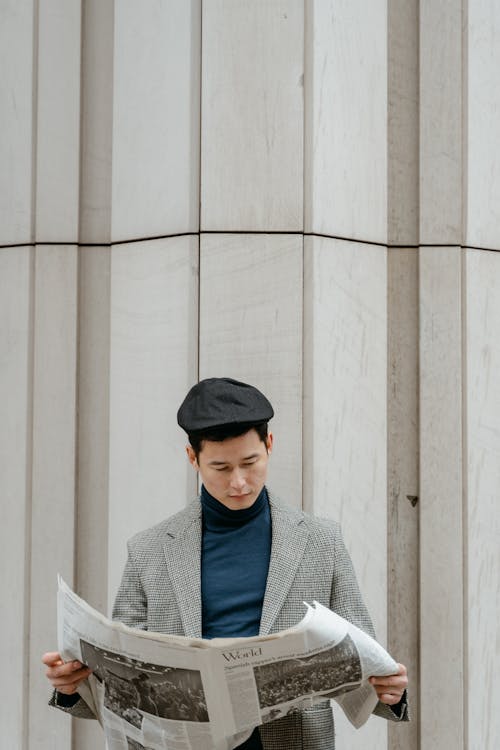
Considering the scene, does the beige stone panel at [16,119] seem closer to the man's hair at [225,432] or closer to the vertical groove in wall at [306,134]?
the vertical groove in wall at [306,134]

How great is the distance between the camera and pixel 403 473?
3377 millimetres

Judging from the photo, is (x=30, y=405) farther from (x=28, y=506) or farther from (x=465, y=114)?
(x=465, y=114)

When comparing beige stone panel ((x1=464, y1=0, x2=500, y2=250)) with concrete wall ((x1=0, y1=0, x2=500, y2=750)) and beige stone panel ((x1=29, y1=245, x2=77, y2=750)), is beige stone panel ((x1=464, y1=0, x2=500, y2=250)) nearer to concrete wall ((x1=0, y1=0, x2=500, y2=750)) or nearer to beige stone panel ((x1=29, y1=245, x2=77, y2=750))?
concrete wall ((x1=0, y1=0, x2=500, y2=750))

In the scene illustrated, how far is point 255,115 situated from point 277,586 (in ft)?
5.67

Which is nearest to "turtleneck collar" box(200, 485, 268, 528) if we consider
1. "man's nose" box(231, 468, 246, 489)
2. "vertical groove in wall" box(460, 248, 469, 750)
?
"man's nose" box(231, 468, 246, 489)

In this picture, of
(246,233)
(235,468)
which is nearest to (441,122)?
(246,233)

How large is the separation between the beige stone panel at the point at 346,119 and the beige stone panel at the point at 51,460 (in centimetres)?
98

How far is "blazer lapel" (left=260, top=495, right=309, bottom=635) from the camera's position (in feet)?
6.96

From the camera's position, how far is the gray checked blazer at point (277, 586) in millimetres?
2150

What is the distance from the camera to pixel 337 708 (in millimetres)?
3145

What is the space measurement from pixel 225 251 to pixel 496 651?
180 centimetres

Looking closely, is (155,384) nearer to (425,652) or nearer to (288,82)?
(288,82)

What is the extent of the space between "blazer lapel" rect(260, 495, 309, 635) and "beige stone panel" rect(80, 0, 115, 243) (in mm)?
1574

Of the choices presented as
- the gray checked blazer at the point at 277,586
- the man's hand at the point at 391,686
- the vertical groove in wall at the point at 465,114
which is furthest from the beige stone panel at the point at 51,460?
the man's hand at the point at 391,686
